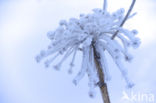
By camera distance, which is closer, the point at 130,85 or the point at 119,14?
the point at 130,85

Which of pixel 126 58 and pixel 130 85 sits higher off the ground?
pixel 126 58

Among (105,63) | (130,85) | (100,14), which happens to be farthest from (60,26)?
(130,85)

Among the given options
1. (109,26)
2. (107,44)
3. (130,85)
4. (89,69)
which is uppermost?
(109,26)

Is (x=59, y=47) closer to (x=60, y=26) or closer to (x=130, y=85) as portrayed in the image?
(x=60, y=26)

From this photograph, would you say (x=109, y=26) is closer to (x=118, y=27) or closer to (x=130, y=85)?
(x=118, y=27)
